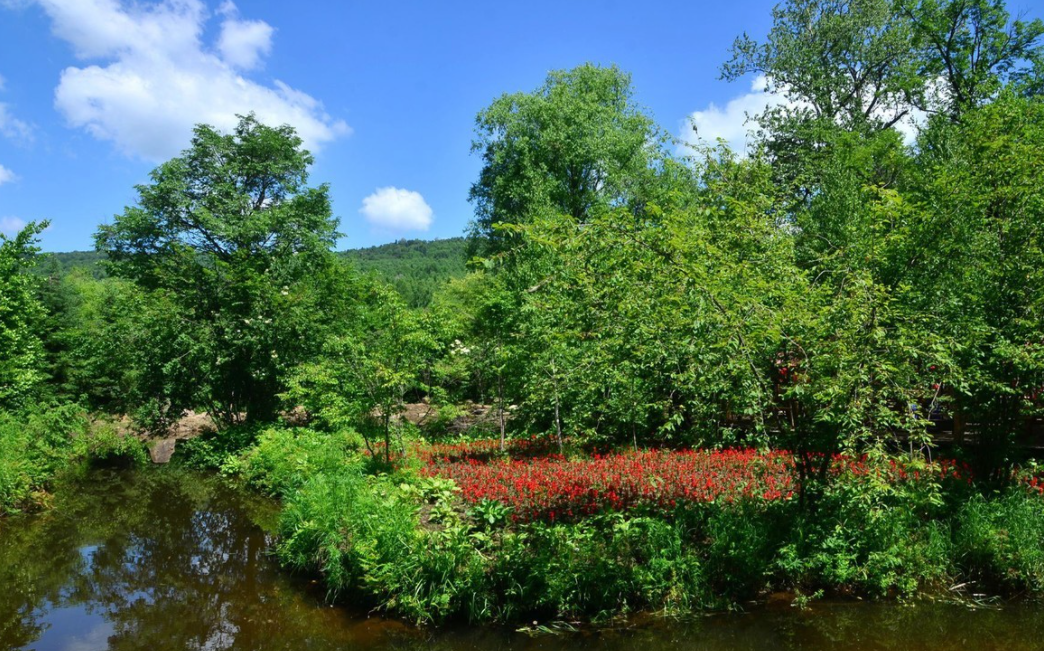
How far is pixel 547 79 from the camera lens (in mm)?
31453

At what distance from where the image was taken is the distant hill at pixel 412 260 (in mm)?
88125

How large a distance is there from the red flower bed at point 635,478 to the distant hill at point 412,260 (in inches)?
2781

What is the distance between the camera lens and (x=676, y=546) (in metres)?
7.77

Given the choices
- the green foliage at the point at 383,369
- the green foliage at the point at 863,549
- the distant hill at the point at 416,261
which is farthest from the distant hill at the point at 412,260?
the green foliage at the point at 863,549

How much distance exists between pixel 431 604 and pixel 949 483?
7.60m

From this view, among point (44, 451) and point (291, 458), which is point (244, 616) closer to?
point (291, 458)

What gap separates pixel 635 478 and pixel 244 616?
19.5 feet

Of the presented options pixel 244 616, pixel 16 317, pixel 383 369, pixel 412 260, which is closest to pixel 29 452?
A: pixel 16 317

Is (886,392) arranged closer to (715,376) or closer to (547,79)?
(715,376)

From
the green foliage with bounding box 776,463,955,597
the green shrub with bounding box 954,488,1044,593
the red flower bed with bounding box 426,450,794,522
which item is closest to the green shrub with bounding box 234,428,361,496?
the red flower bed with bounding box 426,450,794,522

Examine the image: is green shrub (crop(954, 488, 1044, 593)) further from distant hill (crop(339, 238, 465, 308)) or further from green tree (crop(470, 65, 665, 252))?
distant hill (crop(339, 238, 465, 308))

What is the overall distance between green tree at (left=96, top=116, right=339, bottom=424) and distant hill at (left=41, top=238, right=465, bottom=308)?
53.0 metres

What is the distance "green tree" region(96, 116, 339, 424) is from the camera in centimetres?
2022

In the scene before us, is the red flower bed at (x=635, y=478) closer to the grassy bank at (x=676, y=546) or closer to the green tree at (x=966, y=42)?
the grassy bank at (x=676, y=546)
